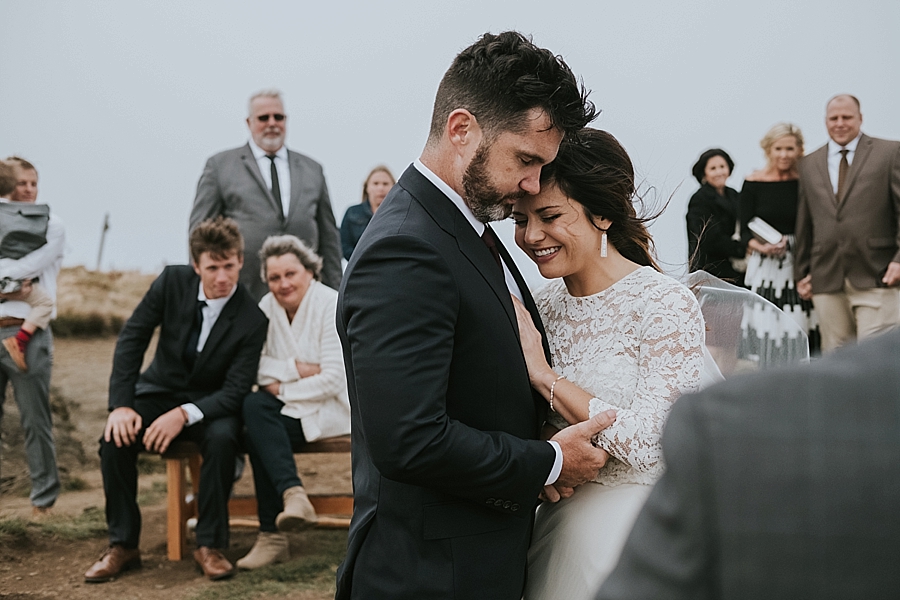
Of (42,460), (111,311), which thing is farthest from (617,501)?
(111,311)

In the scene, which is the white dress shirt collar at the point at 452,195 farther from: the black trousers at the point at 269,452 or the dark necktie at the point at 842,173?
the dark necktie at the point at 842,173

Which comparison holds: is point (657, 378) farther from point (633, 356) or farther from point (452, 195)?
point (452, 195)

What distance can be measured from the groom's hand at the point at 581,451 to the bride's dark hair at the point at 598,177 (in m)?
0.60

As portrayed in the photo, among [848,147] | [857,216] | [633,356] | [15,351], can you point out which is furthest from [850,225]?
[15,351]

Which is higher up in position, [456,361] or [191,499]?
[456,361]

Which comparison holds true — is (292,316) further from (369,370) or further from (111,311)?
(111,311)

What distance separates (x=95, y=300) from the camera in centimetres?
1250

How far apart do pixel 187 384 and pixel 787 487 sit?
4706 mm

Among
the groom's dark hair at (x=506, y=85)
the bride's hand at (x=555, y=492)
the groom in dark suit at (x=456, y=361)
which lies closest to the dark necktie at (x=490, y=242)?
the groom in dark suit at (x=456, y=361)

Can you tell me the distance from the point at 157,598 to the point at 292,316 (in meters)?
1.75

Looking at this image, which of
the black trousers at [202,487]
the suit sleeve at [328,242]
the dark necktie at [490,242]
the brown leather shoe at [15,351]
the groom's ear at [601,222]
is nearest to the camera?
the dark necktie at [490,242]

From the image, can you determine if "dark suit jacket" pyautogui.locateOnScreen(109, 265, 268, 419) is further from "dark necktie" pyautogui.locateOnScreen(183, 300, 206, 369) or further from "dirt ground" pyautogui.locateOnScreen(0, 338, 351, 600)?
"dirt ground" pyautogui.locateOnScreen(0, 338, 351, 600)

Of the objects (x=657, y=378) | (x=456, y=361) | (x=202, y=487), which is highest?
(x=456, y=361)

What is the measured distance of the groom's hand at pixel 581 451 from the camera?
2.08m
